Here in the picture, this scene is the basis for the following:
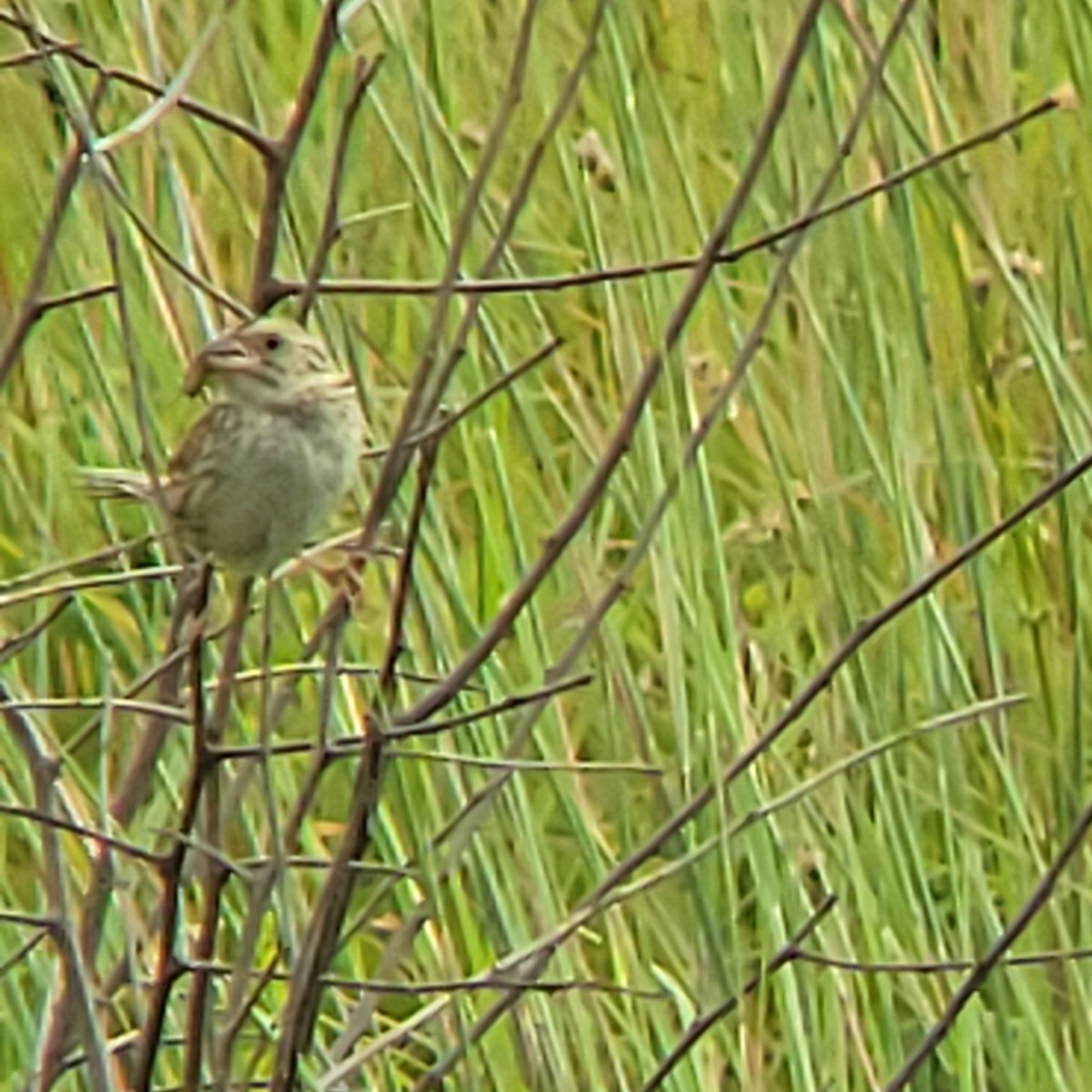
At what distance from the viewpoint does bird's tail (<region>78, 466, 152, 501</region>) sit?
52.7 inches

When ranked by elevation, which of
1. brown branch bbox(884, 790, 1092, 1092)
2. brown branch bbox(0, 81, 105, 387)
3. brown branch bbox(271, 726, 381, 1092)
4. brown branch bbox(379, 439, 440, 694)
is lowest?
brown branch bbox(884, 790, 1092, 1092)

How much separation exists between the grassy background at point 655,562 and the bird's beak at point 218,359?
0.05m

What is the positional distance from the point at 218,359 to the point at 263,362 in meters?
0.03

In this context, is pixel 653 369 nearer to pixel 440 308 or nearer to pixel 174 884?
pixel 440 308

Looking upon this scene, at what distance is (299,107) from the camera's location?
120cm

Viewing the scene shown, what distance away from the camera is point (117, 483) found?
137 centimetres

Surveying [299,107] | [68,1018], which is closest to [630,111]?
[299,107]

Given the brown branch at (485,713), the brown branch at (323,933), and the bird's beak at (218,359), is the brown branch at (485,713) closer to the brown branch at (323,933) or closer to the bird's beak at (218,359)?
the brown branch at (323,933)

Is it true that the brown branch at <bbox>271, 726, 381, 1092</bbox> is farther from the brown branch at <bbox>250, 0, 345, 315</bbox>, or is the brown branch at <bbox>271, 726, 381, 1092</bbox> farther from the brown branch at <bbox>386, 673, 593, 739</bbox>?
the brown branch at <bbox>250, 0, 345, 315</bbox>

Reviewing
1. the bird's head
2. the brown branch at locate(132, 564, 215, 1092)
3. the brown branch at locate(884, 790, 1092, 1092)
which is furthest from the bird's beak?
the brown branch at locate(884, 790, 1092, 1092)

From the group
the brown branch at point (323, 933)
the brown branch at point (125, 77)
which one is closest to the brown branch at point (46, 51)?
the brown branch at point (125, 77)

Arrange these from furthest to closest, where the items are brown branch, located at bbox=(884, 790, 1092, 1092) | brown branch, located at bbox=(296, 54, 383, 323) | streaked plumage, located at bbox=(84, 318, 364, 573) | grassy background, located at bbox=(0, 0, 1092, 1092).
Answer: grassy background, located at bbox=(0, 0, 1092, 1092)
streaked plumage, located at bbox=(84, 318, 364, 573)
brown branch, located at bbox=(884, 790, 1092, 1092)
brown branch, located at bbox=(296, 54, 383, 323)

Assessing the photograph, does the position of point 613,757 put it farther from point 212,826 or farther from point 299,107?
point 299,107

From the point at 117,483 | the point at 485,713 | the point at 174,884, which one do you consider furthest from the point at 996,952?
the point at 117,483
